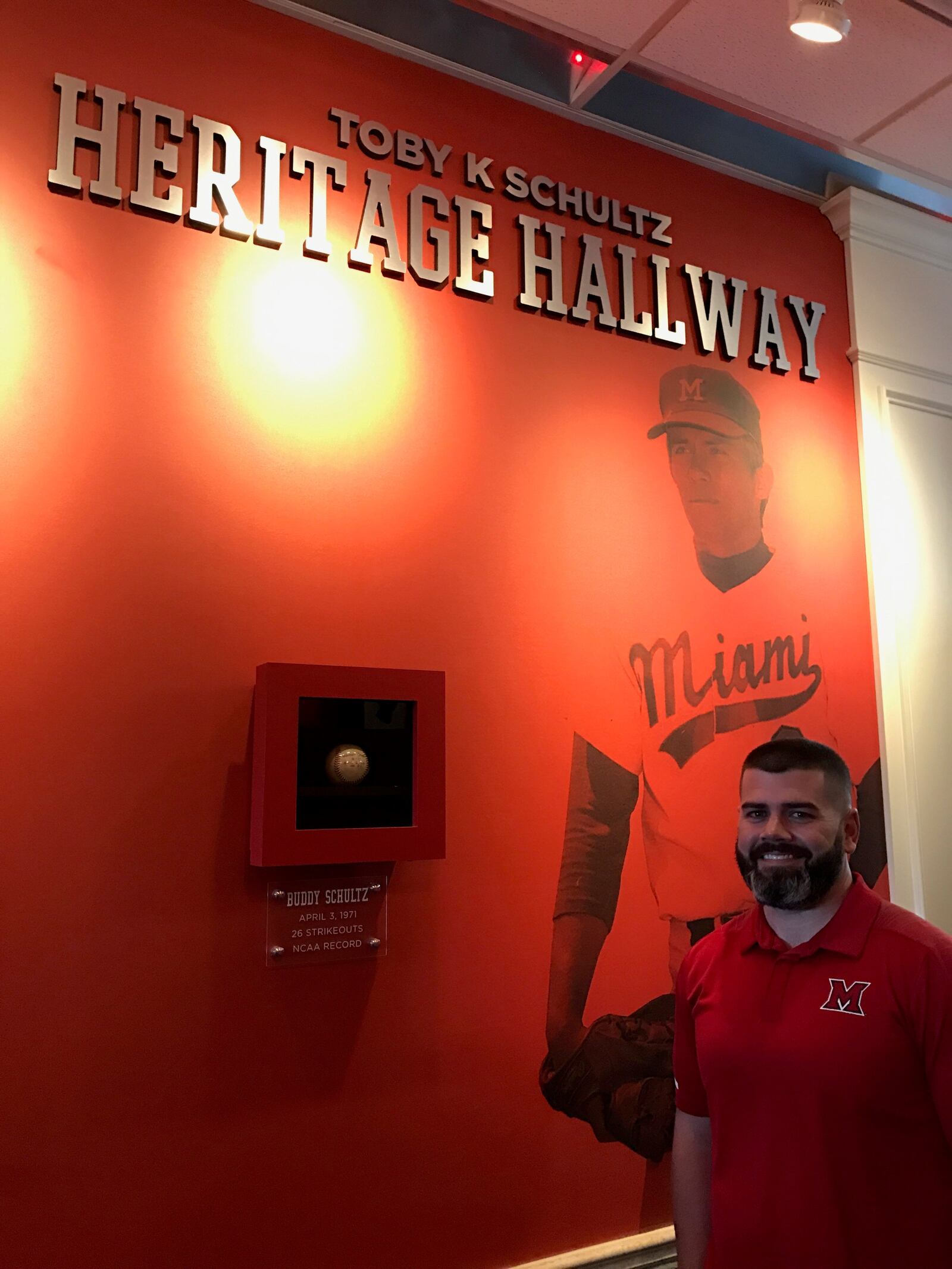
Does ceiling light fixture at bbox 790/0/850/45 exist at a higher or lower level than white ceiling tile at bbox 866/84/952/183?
lower

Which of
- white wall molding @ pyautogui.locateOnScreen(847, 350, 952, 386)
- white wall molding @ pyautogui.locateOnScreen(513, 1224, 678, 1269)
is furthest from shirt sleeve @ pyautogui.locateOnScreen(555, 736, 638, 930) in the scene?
white wall molding @ pyautogui.locateOnScreen(847, 350, 952, 386)

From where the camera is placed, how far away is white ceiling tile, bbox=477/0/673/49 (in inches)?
108

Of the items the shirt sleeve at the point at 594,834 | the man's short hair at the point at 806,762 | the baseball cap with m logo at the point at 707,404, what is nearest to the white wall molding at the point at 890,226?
the baseball cap with m logo at the point at 707,404

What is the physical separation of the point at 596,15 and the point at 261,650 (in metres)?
1.84

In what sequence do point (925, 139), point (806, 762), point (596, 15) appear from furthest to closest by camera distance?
point (925, 139) → point (596, 15) → point (806, 762)

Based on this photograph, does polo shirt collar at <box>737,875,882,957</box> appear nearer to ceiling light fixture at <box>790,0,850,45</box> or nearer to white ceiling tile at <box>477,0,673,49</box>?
ceiling light fixture at <box>790,0,850,45</box>

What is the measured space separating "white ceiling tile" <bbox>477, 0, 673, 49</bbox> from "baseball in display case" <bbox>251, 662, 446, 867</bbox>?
1.71 meters

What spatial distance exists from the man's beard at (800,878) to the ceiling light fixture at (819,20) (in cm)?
202

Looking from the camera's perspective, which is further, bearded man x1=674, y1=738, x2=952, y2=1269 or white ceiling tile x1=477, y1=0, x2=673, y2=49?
white ceiling tile x1=477, y1=0, x2=673, y2=49

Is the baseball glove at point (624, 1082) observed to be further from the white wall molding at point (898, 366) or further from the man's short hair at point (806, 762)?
the white wall molding at point (898, 366)

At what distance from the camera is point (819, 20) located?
2639 millimetres

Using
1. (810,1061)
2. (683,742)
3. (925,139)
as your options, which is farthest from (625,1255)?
(925,139)

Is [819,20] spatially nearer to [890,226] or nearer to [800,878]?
[890,226]

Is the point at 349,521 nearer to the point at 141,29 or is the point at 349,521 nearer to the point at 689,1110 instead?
the point at 141,29
